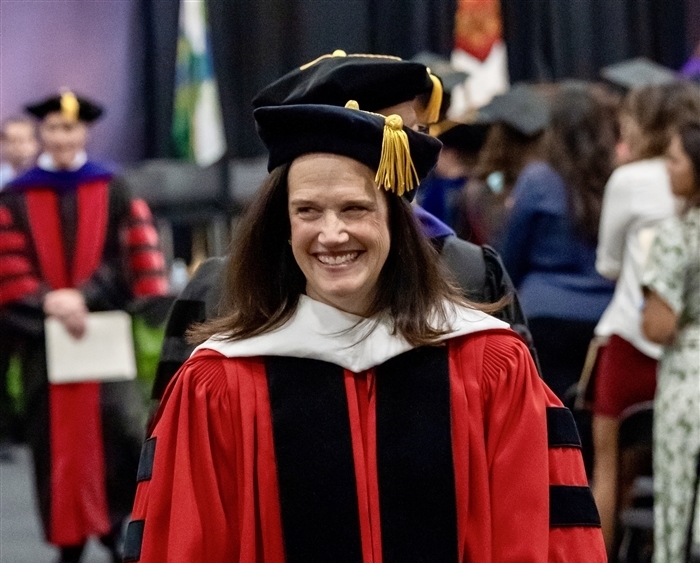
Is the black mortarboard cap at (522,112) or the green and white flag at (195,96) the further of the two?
the black mortarboard cap at (522,112)

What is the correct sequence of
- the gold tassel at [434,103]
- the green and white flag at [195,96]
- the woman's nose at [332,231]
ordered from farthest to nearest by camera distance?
the green and white flag at [195,96] < the gold tassel at [434,103] < the woman's nose at [332,231]

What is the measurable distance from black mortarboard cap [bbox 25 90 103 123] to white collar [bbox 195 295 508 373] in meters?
2.97

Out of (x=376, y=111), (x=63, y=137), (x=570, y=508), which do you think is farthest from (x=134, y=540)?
(x=63, y=137)

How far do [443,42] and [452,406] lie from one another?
304 cm

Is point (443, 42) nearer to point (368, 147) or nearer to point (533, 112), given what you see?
point (533, 112)

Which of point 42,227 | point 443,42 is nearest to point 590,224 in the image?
point 443,42

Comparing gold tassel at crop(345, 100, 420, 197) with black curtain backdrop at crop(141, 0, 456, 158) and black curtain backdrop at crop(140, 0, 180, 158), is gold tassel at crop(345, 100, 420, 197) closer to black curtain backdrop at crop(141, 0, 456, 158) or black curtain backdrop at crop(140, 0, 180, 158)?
black curtain backdrop at crop(141, 0, 456, 158)

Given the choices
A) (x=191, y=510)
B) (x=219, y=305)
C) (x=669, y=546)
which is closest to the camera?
(x=191, y=510)

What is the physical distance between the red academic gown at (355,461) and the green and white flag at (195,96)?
2428mm

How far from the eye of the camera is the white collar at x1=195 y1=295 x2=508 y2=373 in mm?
2189

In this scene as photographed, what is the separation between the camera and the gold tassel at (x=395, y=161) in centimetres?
213

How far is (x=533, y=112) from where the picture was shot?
5.11 m

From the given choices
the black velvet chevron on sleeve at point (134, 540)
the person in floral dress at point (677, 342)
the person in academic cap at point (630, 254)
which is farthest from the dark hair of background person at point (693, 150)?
the black velvet chevron on sleeve at point (134, 540)

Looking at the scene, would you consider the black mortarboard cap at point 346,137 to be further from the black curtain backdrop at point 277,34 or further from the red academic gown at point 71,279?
the red academic gown at point 71,279
